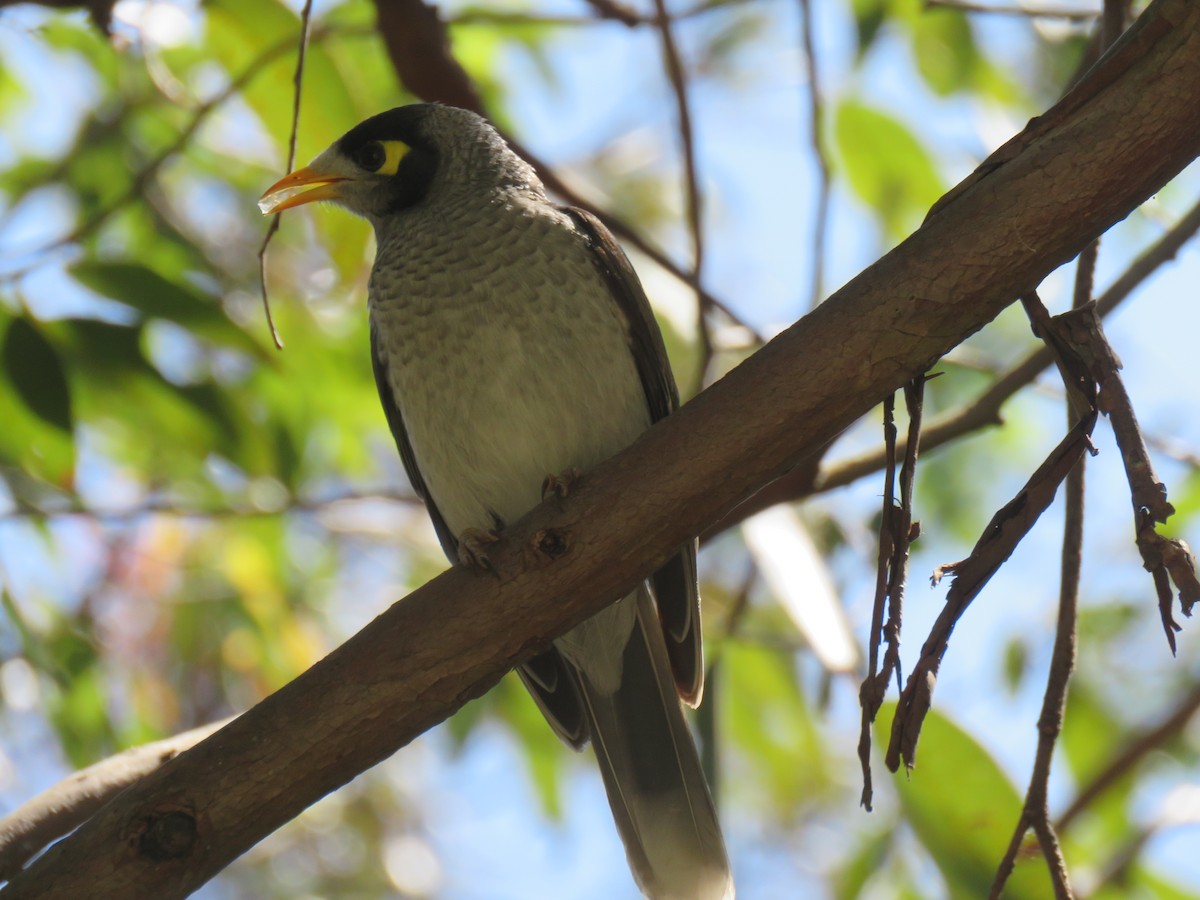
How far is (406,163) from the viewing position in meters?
3.98

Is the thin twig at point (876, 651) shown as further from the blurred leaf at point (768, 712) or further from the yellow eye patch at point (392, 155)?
the yellow eye patch at point (392, 155)

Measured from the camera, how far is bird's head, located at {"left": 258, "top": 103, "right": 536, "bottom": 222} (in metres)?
3.85

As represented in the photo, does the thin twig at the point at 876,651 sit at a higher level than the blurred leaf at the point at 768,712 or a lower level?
lower

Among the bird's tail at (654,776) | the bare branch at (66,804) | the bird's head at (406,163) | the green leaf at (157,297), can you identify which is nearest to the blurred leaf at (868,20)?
the bird's head at (406,163)

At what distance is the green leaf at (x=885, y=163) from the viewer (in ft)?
14.8

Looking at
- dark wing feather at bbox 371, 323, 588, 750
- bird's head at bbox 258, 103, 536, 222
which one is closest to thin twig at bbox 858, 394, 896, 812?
dark wing feather at bbox 371, 323, 588, 750

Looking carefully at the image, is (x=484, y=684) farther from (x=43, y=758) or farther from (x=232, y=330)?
(x=43, y=758)

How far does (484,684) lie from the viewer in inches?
90.8

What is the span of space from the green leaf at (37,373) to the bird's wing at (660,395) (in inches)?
53.2

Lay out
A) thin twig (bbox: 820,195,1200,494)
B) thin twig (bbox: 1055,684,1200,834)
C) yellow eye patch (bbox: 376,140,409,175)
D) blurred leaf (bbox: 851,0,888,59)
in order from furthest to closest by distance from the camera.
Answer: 1. blurred leaf (bbox: 851,0,888,59)
2. yellow eye patch (bbox: 376,140,409,175)
3. thin twig (bbox: 1055,684,1200,834)
4. thin twig (bbox: 820,195,1200,494)

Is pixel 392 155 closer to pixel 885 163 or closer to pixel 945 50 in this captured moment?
pixel 885 163

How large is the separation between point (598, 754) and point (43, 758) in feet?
12.3

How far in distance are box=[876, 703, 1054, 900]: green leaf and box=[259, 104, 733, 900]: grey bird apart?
484mm

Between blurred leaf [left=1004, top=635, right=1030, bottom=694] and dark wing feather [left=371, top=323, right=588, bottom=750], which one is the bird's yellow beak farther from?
blurred leaf [left=1004, top=635, right=1030, bottom=694]
